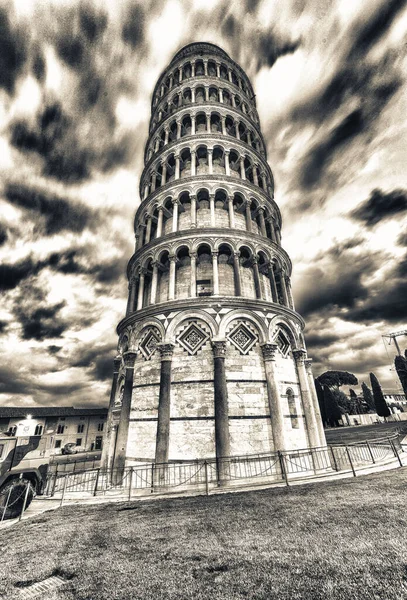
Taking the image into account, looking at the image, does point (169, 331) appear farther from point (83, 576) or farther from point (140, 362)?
point (83, 576)

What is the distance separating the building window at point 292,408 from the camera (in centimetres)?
1244

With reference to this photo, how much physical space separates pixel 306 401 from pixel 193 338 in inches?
255

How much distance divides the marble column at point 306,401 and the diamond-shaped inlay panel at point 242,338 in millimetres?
2950

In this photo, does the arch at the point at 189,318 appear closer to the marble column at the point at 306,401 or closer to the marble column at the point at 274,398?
the marble column at the point at 274,398

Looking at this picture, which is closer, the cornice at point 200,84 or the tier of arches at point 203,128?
the tier of arches at point 203,128

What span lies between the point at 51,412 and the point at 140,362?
42084 millimetres

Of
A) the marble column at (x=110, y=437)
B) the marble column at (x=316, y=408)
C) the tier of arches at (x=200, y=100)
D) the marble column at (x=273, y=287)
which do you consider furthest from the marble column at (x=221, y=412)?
the tier of arches at (x=200, y=100)

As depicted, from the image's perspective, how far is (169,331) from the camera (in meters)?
12.6

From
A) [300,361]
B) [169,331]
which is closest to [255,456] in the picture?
[300,361]

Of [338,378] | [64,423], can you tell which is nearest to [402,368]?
[338,378]

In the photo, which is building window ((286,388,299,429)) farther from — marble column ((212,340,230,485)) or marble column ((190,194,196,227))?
marble column ((190,194,196,227))

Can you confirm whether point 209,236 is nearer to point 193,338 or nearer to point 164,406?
point 193,338

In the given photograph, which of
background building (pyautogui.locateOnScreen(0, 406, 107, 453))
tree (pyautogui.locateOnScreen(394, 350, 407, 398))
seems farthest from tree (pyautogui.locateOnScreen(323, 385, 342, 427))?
background building (pyautogui.locateOnScreen(0, 406, 107, 453))

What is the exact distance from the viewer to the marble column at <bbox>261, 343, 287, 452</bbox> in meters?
10.9
